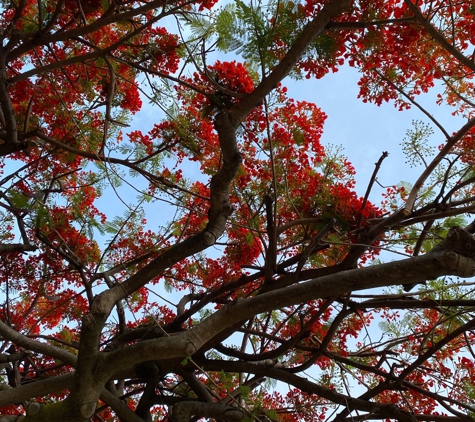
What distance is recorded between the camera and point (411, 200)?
289cm

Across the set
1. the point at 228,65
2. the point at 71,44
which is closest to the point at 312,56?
the point at 228,65

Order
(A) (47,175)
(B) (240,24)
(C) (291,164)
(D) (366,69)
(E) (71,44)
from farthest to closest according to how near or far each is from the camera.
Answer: (A) (47,175) → (E) (71,44) → (C) (291,164) → (D) (366,69) → (B) (240,24)

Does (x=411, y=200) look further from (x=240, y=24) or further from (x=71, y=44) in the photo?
(x=71, y=44)

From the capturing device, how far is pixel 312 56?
134 inches

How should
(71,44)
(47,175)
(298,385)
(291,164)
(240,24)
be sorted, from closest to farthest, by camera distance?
1. (240,24)
2. (298,385)
3. (291,164)
4. (71,44)
5. (47,175)

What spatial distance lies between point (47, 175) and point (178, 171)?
1778mm

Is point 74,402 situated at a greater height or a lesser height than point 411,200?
lesser

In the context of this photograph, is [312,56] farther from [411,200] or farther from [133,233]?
→ [133,233]

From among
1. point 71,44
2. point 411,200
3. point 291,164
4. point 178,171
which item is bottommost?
point 411,200

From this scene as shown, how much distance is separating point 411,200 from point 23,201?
3.13m

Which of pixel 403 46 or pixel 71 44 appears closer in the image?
pixel 403 46

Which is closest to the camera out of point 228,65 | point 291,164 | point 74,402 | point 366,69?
point 74,402

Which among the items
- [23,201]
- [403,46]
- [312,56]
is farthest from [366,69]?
[23,201]

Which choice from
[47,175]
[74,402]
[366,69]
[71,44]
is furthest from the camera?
[47,175]
